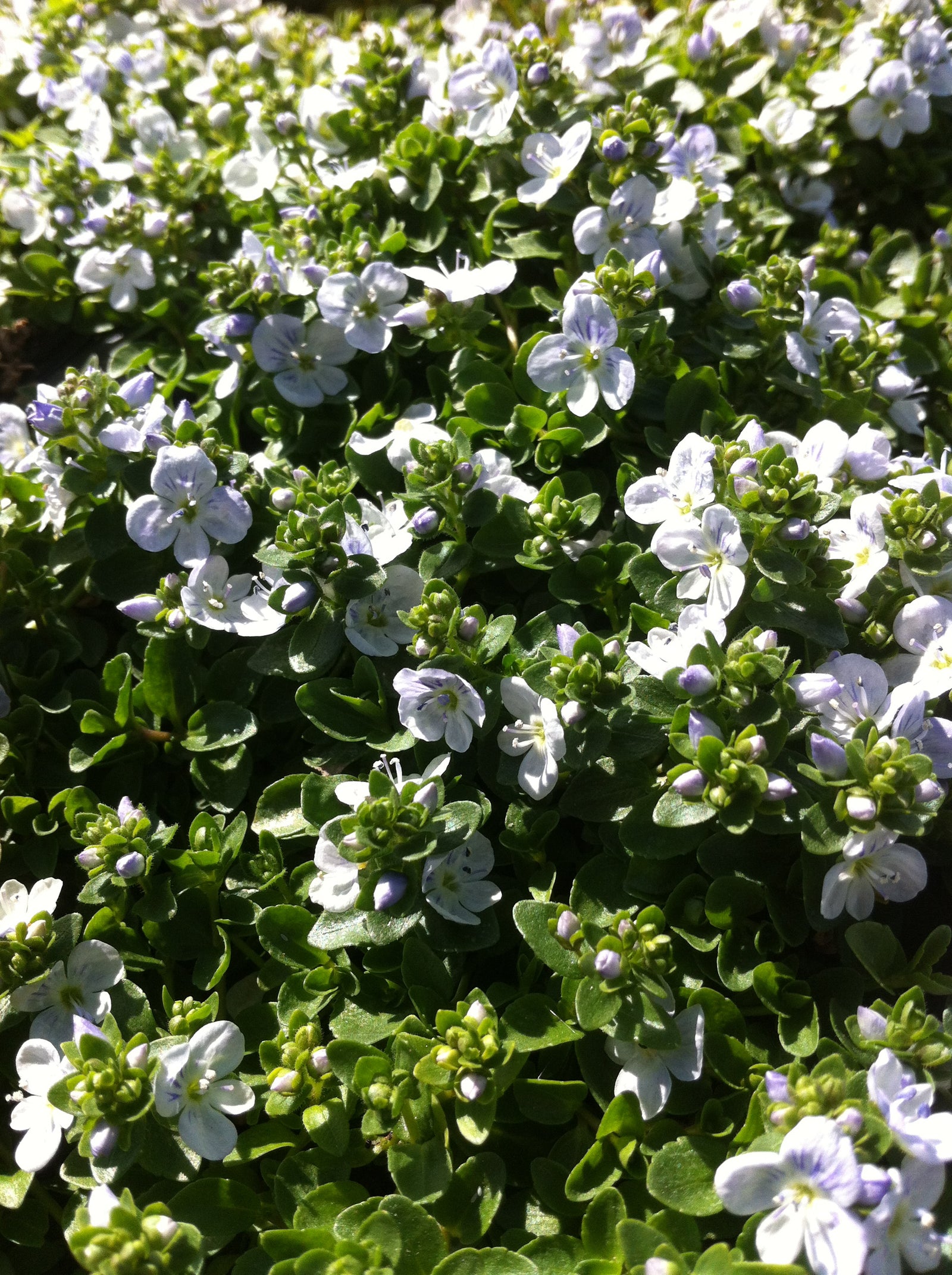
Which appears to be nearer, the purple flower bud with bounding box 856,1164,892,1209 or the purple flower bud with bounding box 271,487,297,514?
the purple flower bud with bounding box 856,1164,892,1209

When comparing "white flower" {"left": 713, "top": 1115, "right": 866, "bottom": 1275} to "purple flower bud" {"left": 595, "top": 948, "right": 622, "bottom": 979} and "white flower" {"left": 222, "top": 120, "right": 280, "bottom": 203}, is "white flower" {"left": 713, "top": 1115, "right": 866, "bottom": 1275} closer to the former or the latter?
"purple flower bud" {"left": 595, "top": 948, "right": 622, "bottom": 979}

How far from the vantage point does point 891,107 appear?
356 cm

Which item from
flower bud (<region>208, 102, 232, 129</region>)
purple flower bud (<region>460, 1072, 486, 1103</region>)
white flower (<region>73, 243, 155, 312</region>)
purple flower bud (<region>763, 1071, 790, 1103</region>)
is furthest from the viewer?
flower bud (<region>208, 102, 232, 129</region>)

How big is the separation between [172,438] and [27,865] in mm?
1190

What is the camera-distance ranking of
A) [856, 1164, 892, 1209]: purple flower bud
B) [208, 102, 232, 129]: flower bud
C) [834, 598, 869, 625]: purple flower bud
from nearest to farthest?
[856, 1164, 892, 1209]: purple flower bud, [834, 598, 869, 625]: purple flower bud, [208, 102, 232, 129]: flower bud

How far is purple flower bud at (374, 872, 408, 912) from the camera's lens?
208 cm

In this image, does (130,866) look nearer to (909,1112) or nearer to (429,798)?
(429,798)

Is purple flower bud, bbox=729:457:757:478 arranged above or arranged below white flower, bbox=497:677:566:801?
above

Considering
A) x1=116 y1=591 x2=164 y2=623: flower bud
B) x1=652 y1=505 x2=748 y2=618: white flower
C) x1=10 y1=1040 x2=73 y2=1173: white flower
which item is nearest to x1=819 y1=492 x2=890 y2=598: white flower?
x1=652 y1=505 x2=748 y2=618: white flower

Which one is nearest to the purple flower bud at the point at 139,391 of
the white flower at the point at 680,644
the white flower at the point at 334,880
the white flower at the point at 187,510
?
the white flower at the point at 187,510

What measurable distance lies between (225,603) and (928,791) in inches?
67.8

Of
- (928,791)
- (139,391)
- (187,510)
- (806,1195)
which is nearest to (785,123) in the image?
(139,391)

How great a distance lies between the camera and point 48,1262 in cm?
221

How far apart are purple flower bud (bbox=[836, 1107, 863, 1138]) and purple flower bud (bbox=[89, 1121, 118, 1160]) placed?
138 cm
